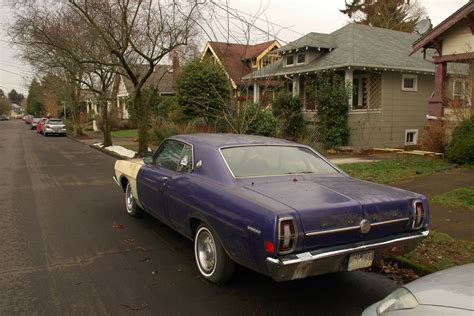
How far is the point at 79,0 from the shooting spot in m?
15.5

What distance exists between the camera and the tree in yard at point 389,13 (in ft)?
143

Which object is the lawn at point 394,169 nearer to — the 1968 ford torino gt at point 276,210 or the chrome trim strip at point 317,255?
the 1968 ford torino gt at point 276,210

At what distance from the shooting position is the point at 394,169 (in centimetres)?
1134

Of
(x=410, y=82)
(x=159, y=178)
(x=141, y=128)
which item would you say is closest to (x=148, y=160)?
(x=159, y=178)

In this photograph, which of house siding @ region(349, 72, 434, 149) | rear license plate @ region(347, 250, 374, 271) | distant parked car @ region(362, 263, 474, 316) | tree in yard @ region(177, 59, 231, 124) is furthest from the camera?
tree in yard @ region(177, 59, 231, 124)

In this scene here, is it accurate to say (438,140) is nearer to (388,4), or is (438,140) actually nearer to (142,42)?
(142,42)

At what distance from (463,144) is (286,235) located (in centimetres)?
1004

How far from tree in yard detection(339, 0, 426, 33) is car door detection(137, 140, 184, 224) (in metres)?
41.9

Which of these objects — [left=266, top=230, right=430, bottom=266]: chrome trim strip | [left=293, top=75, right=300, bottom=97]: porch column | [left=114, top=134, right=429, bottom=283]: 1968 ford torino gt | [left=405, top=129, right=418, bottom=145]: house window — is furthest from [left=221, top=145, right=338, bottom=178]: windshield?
[left=405, top=129, right=418, bottom=145]: house window

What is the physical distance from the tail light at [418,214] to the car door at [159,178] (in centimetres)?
274

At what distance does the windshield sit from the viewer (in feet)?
15.2

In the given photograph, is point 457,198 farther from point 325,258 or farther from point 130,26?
point 130,26

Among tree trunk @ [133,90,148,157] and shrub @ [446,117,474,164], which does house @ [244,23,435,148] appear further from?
shrub @ [446,117,474,164]

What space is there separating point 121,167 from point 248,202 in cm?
428
